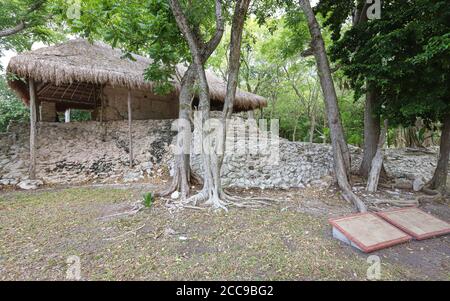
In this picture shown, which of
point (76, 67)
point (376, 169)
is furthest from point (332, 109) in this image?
point (76, 67)

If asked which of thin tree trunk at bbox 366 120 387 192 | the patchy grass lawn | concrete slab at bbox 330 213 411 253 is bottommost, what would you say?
the patchy grass lawn

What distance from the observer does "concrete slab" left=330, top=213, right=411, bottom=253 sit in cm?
249

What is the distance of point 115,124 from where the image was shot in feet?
24.7

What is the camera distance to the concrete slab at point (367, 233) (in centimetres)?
249

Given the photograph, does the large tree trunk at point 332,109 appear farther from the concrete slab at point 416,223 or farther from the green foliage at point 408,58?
the concrete slab at point 416,223

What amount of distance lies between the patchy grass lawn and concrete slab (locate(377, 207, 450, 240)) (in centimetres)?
15

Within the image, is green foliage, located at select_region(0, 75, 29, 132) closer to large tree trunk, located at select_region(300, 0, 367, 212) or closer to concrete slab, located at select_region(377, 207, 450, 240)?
large tree trunk, located at select_region(300, 0, 367, 212)

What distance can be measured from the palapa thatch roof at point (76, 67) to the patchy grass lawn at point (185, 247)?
3389 mm

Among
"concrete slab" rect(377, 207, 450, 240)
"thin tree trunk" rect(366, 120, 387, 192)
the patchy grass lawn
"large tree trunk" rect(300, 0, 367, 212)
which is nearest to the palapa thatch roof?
"large tree trunk" rect(300, 0, 367, 212)

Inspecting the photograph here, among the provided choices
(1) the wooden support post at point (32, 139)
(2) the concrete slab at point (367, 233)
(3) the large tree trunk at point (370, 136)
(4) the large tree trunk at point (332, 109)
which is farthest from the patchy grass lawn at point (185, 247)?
(3) the large tree trunk at point (370, 136)

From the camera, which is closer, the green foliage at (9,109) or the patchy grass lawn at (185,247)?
the patchy grass lawn at (185,247)

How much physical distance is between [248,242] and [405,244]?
1782 millimetres

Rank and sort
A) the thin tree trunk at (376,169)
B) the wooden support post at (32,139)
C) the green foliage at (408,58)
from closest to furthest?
1. the green foliage at (408,58)
2. the thin tree trunk at (376,169)
3. the wooden support post at (32,139)
